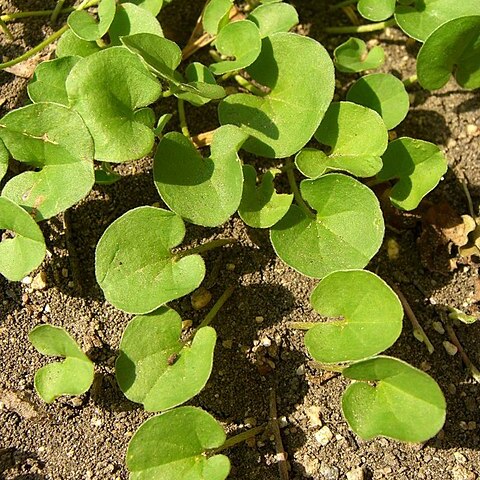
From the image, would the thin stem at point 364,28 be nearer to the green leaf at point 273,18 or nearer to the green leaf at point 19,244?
the green leaf at point 273,18

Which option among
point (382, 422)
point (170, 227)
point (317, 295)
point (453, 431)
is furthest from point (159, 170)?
point (453, 431)

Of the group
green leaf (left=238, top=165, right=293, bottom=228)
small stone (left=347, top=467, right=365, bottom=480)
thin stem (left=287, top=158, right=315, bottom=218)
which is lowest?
small stone (left=347, top=467, right=365, bottom=480)

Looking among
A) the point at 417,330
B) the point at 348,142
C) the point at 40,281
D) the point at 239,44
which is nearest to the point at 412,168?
the point at 348,142

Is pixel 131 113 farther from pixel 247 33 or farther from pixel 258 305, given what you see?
pixel 258 305

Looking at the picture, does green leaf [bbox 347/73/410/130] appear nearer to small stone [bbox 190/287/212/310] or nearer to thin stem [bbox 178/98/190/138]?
thin stem [bbox 178/98/190/138]

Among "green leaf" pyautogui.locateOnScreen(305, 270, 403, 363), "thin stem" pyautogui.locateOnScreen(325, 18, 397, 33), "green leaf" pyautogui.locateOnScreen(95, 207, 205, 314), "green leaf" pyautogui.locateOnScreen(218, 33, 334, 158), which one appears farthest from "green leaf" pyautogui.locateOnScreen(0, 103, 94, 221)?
"thin stem" pyautogui.locateOnScreen(325, 18, 397, 33)
